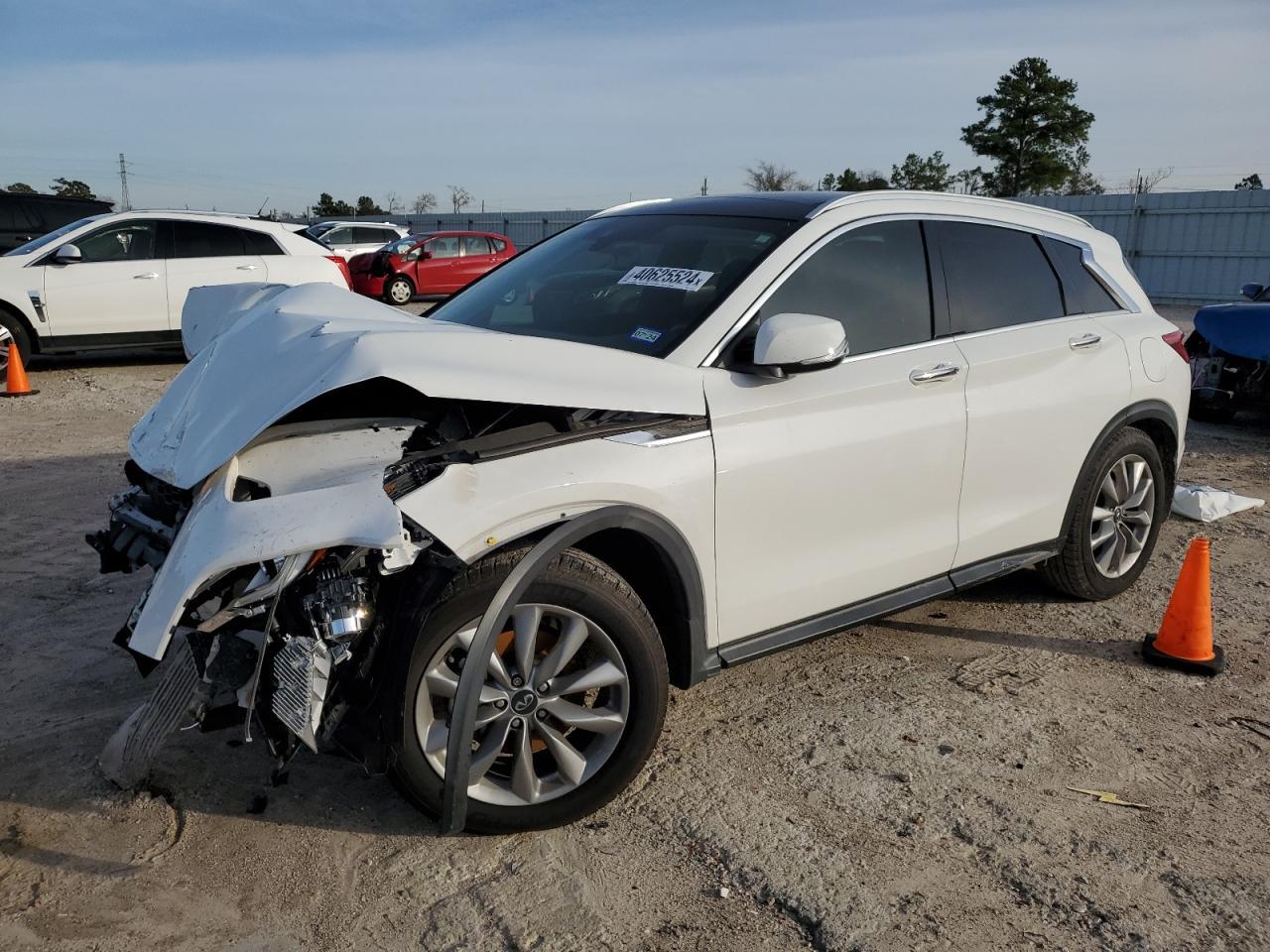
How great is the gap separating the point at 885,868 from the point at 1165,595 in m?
3.13

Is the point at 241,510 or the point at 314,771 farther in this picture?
the point at 314,771

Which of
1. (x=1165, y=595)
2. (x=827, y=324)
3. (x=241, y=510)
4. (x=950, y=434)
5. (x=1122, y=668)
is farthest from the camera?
(x=1165, y=595)

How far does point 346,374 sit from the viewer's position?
109 inches

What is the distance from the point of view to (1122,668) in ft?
14.8

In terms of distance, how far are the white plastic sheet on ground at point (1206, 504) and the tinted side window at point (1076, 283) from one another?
8.00 feet

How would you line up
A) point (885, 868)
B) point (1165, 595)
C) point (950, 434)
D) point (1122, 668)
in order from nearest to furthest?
point (885, 868)
point (950, 434)
point (1122, 668)
point (1165, 595)

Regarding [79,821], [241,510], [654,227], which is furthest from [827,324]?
[79,821]

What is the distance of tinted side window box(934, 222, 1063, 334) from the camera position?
430 cm

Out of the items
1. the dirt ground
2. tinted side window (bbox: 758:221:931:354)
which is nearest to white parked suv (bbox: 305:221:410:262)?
the dirt ground

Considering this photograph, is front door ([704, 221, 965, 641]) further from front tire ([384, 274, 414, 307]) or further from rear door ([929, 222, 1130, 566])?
front tire ([384, 274, 414, 307])

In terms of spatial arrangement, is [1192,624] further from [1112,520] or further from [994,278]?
[994,278]

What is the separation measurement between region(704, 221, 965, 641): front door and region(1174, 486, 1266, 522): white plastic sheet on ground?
3533 millimetres

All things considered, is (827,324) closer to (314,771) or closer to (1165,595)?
(314,771)

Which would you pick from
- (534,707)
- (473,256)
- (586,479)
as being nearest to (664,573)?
(586,479)
